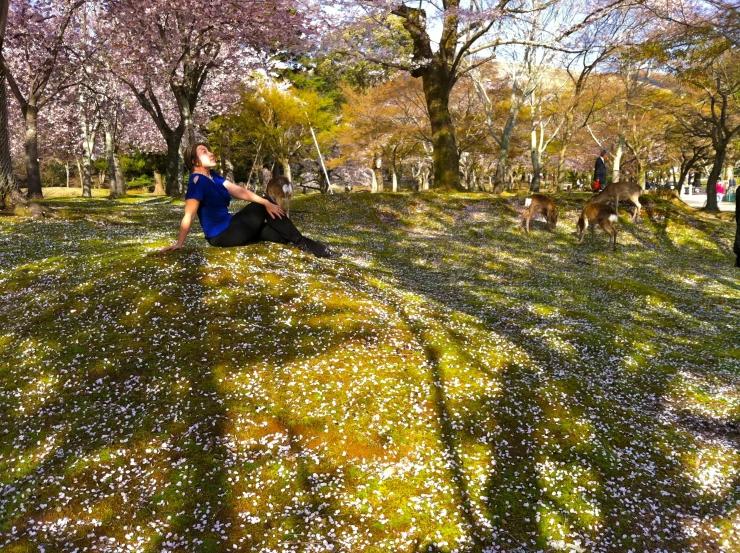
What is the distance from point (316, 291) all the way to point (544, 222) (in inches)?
829

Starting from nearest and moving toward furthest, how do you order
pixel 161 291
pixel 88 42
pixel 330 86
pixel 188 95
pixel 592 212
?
pixel 161 291 → pixel 592 212 → pixel 188 95 → pixel 88 42 → pixel 330 86

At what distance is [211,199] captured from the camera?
392 inches

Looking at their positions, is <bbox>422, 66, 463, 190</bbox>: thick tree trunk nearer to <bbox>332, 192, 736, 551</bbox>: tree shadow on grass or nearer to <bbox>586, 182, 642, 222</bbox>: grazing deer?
<bbox>586, 182, 642, 222</bbox>: grazing deer

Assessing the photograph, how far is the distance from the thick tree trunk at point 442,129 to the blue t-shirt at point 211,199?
74.4 feet

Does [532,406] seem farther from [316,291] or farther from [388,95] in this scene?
[388,95]

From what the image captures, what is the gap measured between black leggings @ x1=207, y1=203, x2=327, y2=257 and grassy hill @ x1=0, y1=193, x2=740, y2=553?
0.29 meters

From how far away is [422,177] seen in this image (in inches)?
3285

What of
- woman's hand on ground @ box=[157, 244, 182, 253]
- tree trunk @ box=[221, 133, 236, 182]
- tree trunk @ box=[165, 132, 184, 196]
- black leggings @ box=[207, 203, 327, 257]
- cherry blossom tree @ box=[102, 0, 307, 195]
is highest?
cherry blossom tree @ box=[102, 0, 307, 195]

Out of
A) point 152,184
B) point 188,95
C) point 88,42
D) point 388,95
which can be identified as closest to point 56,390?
point 188,95

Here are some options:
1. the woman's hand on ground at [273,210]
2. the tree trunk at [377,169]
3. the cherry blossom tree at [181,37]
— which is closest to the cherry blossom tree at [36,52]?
the cherry blossom tree at [181,37]

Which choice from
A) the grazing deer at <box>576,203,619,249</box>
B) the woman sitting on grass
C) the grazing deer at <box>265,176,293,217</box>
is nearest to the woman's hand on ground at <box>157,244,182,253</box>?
the woman sitting on grass

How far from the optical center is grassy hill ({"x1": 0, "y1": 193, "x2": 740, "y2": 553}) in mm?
4734

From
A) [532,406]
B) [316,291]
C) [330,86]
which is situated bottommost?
[532,406]

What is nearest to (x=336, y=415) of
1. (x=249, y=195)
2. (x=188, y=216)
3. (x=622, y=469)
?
(x=622, y=469)
